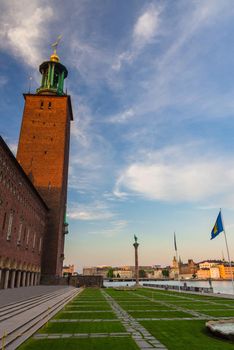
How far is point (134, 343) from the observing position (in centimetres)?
924

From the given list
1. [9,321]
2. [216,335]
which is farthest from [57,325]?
[216,335]

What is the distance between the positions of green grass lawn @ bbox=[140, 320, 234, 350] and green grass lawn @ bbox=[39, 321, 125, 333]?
138 centimetres

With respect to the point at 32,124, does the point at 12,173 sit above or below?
below

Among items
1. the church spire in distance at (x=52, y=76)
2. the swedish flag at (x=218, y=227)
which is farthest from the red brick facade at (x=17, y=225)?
the church spire in distance at (x=52, y=76)

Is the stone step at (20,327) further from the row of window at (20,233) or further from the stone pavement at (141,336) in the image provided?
the row of window at (20,233)

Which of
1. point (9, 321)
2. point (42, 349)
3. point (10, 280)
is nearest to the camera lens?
point (42, 349)

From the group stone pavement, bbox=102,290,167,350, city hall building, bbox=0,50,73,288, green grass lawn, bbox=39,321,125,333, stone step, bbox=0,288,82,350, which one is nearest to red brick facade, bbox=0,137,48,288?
city hall building, bbox=0,50,73,288

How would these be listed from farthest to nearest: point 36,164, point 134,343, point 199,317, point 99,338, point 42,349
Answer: point 36,164, point 199,317, point 99,338, point 134,343, point 42,349

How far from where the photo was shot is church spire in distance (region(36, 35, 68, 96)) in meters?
66.4

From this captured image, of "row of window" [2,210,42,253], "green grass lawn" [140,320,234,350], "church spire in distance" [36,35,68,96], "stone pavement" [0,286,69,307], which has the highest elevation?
"church spire in distance" [36,35,68,96]

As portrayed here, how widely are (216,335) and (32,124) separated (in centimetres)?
5701

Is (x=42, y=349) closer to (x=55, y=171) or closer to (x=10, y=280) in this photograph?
(x=10, y=280)

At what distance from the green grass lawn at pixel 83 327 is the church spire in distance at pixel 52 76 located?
60.3 m

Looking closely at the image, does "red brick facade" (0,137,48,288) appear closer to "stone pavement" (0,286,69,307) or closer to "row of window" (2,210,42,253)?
"row of window" (2,210,42,253)
